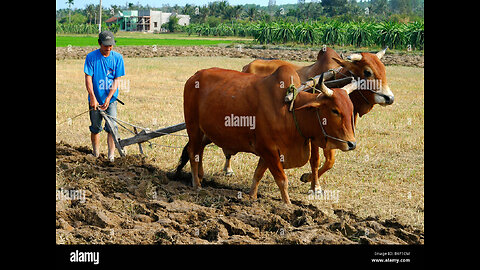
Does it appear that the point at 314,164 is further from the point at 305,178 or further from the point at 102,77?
the point at 102,77

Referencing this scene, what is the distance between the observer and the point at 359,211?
7.31 m

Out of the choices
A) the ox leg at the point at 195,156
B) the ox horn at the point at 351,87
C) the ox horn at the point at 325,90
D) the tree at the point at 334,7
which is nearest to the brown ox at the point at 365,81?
the ox horn at the point at 351,87

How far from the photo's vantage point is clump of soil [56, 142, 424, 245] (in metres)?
5.82

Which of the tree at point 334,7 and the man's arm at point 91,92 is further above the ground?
the tree at point 334,7

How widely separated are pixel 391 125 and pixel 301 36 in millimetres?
36959

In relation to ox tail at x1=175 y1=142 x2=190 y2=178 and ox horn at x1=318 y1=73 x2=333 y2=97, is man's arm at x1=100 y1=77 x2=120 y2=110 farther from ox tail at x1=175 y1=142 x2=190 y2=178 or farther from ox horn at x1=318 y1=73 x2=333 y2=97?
ox horn at x1=318 y1=73 x2=333 y2=97

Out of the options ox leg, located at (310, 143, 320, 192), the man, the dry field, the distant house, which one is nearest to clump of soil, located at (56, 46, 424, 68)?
the dry field

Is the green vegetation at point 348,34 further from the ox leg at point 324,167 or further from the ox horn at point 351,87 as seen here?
the ox horn at point 351,87

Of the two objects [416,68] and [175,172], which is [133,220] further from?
[416,68]

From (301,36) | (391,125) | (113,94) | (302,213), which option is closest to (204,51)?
(301,36)

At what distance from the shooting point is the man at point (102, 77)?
8.57 metres

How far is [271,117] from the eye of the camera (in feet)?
22.6

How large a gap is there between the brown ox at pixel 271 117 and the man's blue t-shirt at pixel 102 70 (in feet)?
5.55

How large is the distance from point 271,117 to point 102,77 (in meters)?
3.26
